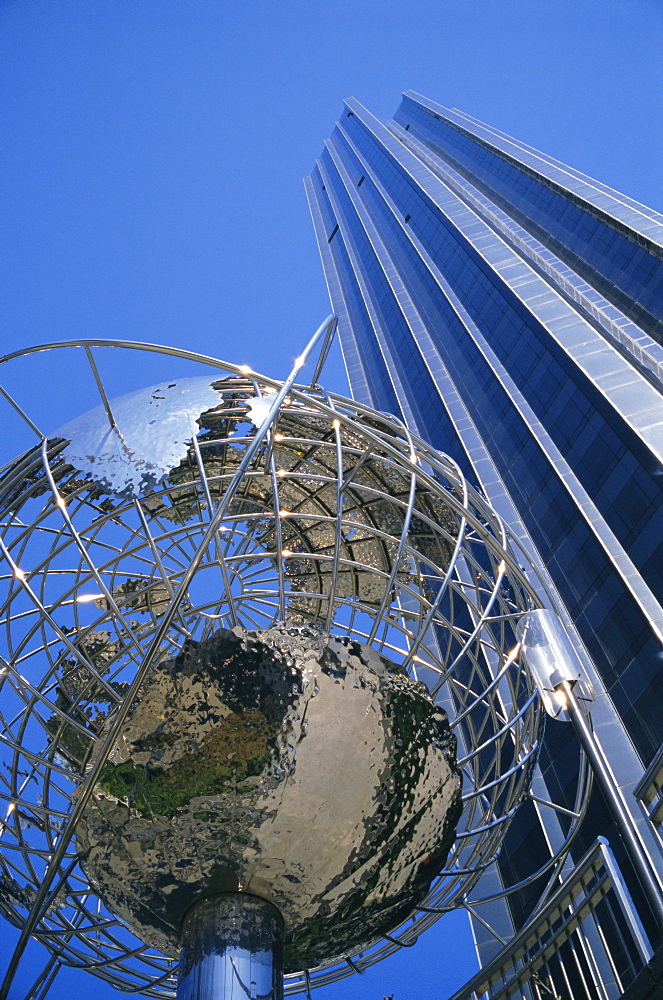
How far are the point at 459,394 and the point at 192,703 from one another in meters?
26.3

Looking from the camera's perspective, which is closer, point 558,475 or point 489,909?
point 489,909

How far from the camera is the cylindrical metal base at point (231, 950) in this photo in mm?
6496

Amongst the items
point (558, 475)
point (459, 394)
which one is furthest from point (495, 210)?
point (558, 475)

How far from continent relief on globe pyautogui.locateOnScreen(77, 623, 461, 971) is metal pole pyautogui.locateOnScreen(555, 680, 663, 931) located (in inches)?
70.5

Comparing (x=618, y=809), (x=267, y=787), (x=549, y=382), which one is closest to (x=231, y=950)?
(x=267, y=787)

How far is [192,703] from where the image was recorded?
Result: 271 inches

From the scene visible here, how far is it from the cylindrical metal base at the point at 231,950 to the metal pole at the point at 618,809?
Answer: 3.25 m

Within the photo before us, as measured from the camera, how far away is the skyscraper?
52.9 ft

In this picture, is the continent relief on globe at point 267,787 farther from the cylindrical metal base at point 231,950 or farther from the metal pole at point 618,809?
the metal pole at point 618,809

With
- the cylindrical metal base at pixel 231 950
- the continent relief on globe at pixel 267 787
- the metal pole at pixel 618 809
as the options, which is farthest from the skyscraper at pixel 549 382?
the cylindrical metal base at pixel 231 950

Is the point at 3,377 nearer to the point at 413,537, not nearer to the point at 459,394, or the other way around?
the point at 459,394

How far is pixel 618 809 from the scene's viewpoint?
7.47 m

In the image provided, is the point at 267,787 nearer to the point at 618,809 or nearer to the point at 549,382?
the point at 618,809

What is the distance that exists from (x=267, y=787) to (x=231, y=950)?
1372mm
